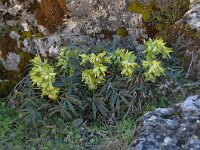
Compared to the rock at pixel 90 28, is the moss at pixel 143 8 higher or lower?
higher

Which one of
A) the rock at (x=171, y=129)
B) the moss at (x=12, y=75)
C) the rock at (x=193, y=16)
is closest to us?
the rock at (x=171, y=129)

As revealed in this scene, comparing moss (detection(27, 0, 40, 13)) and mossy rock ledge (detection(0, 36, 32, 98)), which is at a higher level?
moss (detection(27, 0, 40, 13))

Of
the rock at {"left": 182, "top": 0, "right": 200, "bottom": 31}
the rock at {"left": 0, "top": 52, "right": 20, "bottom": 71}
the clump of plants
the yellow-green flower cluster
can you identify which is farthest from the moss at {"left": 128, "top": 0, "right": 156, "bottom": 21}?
the rock at {"left": 0, "top": 52, "right": 20, "bottom": 71}

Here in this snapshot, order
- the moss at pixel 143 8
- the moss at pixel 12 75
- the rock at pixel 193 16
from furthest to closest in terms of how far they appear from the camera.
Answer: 1. the moss at pixel 12 75
2. the moss at pixel 143 8
3. the rock at pixel 193 16

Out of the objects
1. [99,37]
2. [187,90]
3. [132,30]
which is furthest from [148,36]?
[187,90]

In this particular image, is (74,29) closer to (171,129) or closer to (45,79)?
(45,79)

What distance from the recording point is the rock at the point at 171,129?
2.31 m

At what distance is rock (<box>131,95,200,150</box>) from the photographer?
231 cm

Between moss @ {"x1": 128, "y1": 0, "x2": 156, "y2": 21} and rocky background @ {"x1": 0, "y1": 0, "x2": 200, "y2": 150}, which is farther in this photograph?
moss @ {"x1": 128, "y1": 0, "x2": 156, "y2": 21}

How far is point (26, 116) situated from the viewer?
371 centimetres

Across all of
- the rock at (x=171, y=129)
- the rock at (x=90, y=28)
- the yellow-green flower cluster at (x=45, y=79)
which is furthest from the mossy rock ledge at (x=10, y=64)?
the rock at (x=171, y=129)

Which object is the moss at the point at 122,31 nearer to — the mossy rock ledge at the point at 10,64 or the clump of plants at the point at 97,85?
the clump of plants at the point at 97,85

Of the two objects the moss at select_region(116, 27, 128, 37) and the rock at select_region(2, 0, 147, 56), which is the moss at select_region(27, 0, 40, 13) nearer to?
the rock at select_region(2, 0, 147, 56)

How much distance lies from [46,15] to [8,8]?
17.2 inches
